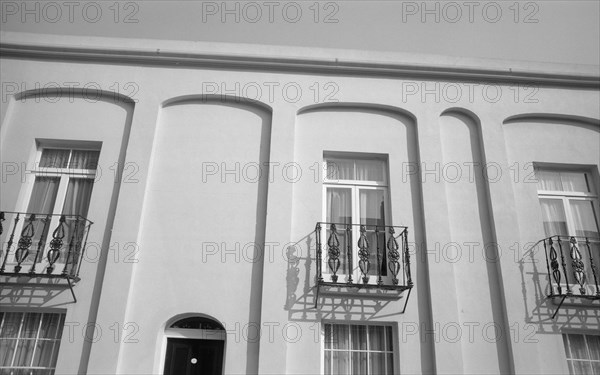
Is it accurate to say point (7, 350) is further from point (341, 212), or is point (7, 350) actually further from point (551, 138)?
point (551, 138)

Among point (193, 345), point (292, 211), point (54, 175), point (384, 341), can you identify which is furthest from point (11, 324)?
point (384, 341)

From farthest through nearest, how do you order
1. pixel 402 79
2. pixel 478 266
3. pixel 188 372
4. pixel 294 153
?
pixel 402 79, pixel 294 153, pixel 478 266, pixel 188 372

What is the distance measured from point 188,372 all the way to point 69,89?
17.8 feet

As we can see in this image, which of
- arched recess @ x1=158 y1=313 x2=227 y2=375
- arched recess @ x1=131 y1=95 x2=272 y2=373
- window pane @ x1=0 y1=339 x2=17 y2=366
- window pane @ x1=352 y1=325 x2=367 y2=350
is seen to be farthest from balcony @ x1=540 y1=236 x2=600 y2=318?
window pane @ x1=0 y1=339 x2=17 y2=366

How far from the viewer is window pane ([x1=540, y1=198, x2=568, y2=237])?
9.31m

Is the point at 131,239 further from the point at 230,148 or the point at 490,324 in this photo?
the point at 490,324

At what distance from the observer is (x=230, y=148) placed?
31.0 ft

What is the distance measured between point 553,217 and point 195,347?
6.45 m

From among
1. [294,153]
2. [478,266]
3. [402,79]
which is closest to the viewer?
[478,266]

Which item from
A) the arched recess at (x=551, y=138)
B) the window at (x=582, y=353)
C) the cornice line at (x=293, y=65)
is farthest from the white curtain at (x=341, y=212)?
the window at (x=582, y=353)

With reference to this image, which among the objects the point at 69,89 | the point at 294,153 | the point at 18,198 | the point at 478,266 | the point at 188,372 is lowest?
the point at 188,372

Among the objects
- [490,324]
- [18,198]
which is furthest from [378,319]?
[18,198]

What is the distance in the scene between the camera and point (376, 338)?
837 cm

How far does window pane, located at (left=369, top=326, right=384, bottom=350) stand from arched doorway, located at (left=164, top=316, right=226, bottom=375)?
2.28 metres
